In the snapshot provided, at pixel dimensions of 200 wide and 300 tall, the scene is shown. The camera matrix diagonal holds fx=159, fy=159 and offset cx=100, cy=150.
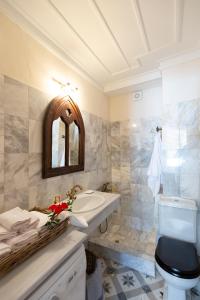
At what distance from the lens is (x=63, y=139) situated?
67.3 inches

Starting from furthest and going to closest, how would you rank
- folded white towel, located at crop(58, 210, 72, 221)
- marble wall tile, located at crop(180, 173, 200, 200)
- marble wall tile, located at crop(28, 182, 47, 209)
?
marble wall tile, located at crop(180, 173, 200, 200)
marble wall tile, located at crop(28, 182, 47, 209)
folded white towel, located at crop(58, 210, 72, 221)

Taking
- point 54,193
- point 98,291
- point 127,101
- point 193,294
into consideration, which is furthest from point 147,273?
point 127,101

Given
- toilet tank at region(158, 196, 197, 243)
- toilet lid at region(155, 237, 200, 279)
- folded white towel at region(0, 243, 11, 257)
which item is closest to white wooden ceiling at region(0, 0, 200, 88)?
folded white towel at region(0, 243, 11, 257)

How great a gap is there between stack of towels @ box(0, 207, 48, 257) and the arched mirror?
1.71 feet

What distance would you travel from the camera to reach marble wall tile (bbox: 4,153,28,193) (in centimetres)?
117

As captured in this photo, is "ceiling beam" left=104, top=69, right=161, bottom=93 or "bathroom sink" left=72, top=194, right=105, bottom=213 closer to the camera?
"bathroom sink" left=72, top=194, right=105, bottom=213

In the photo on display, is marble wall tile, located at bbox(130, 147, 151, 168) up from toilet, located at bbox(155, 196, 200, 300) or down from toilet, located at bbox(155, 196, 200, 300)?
up

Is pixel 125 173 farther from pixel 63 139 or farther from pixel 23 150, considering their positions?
pixel 23 150

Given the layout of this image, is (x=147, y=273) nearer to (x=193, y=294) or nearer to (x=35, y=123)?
(x=193, y=294)

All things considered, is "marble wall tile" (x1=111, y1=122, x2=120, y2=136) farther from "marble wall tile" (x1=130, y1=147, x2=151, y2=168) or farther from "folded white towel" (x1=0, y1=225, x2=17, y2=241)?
"folded white towel" (x1=0, y1=225, x2=17, y2=241)

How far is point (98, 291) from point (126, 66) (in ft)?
7.87

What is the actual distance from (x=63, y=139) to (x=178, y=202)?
4.57ft

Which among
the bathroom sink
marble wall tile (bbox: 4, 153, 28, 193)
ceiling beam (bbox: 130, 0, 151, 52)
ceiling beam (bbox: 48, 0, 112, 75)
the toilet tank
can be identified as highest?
ceiling beam (bbox: 130, 0, 151, 52)

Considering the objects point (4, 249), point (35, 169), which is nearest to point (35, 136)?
point (35, 169)
